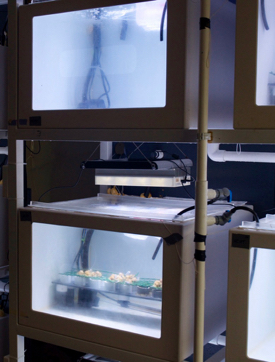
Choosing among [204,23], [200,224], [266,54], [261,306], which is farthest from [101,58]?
[261,306]

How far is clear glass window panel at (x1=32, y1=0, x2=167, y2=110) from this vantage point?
129 cm

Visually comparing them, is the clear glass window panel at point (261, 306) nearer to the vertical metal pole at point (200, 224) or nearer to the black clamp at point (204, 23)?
the vertical metal pole at point (200, 224)

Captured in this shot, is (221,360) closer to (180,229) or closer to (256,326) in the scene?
(256,326)

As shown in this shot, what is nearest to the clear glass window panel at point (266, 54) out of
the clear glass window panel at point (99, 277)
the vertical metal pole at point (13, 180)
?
the clear glass window panel at point (99, 277)

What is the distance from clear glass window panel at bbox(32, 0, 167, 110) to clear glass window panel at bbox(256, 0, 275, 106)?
273 mm

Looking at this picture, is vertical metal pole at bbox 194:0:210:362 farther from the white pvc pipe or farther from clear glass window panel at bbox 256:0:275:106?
the white pvc pipe

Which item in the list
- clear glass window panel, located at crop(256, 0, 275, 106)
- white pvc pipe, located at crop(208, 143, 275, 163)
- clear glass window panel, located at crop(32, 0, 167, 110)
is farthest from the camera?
white pvc pipe, located at crop(208, 143, 275, 163)

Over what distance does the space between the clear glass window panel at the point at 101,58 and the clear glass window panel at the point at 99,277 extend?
17.2 inches

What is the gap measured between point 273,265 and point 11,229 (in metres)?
0.88

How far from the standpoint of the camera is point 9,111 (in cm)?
153

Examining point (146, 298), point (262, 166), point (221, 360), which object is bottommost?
point (221, 360)

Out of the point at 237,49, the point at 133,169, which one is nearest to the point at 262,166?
the point at 133,169

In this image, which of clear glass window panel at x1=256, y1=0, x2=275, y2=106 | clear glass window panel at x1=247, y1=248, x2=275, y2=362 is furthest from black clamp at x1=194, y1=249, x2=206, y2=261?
clear glass window panel at x1=256, y1=0, x2=275, y2=106

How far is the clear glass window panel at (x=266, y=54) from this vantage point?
1114 mm
